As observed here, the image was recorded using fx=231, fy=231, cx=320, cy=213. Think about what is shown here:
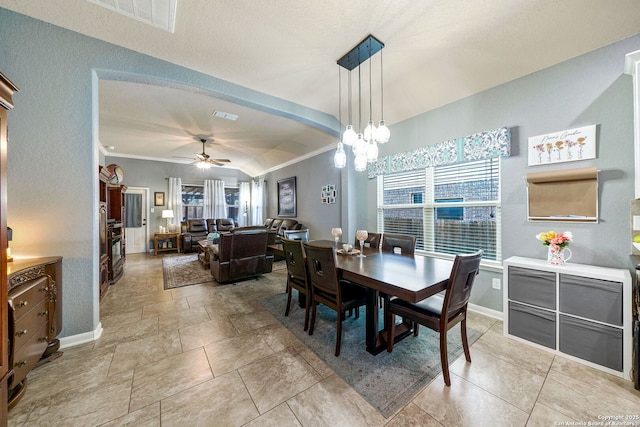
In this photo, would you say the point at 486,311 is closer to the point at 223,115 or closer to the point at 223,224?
the point at 223,115

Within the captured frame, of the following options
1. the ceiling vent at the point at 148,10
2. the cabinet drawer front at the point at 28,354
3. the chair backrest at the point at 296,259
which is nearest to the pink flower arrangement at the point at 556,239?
the chair backrest at the point at 296,259

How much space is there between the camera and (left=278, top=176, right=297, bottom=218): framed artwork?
6.65m

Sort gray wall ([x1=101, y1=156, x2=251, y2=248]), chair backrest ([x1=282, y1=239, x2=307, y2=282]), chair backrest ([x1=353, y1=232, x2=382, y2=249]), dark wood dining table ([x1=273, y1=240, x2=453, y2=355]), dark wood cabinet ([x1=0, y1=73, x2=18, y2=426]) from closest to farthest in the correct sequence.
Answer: dark wood cabinet ([x1=0, y1=73, x2=18, y2=426])
dark wood dining table ([x1=273, y1=240, x2=453, y2=355])
chair backrest ([x1=282, y1=239, x2=307, y2=282])
chair backrest ([x1=353, y1=232, x2=382, y2=249])
gray wall ([x1=101, y1=156, x2=251, y2=248])

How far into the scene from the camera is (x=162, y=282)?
13.3ft

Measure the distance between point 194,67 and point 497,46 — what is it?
127 inches

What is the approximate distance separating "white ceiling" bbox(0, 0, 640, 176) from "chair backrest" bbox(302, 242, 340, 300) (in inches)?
80.5

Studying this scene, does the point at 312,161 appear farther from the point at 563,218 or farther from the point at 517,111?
the point at 563,218

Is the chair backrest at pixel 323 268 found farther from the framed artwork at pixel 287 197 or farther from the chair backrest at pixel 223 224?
the chair backrest at pixel 223 224

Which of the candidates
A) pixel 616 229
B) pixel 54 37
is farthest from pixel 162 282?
pixel 616 229

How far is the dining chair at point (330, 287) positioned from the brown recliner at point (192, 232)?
19.1 feet

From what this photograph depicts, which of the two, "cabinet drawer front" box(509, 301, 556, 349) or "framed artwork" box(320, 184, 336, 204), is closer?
"cabinet drawer front" box(509, 301, 556, 349)

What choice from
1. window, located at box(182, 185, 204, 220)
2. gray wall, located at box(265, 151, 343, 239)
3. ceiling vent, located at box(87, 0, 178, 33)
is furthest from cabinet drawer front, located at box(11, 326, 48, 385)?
window, located at box(182, 185, 204, 220)

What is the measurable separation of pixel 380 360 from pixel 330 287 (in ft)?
2.34

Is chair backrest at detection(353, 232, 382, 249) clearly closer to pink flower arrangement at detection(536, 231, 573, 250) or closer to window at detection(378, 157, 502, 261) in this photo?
window at detection(378, 157, 502, 261)
